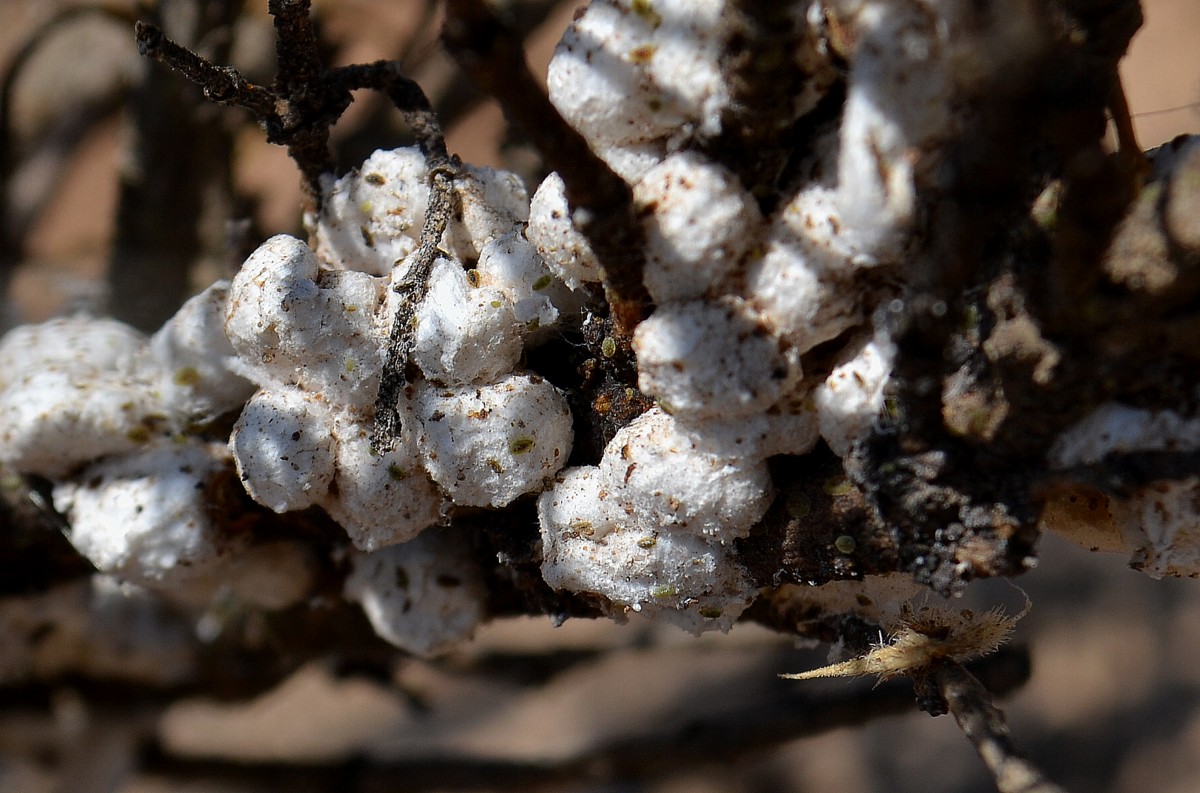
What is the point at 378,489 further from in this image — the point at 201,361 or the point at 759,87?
the point at 759,87

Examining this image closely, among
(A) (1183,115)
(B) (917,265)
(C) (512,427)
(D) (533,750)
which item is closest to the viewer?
(B) (917,265)

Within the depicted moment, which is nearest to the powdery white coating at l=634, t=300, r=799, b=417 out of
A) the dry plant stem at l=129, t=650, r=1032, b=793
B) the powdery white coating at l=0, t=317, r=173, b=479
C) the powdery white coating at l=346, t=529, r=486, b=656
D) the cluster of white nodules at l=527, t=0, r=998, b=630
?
the cluster of white nodules at l=527, t=0, r=998, b=630

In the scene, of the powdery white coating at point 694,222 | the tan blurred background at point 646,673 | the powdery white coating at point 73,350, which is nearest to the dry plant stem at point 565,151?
the powdery white coating at point 694,222

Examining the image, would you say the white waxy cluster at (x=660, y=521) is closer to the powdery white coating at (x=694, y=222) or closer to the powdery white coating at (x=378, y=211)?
the powdery white coating at (x=694, y=222)

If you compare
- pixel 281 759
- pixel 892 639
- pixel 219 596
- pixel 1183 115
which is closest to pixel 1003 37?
pixel 892 639

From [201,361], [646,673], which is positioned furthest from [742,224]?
[646,673]

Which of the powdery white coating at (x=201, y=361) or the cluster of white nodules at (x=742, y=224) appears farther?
the powdery white coating at (x=201, y=361)

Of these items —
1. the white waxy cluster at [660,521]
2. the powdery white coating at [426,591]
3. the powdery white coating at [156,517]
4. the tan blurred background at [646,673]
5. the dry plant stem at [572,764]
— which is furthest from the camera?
the tan blurred background at [646,673]

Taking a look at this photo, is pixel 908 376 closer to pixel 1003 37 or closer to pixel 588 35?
pixel 1003 37
